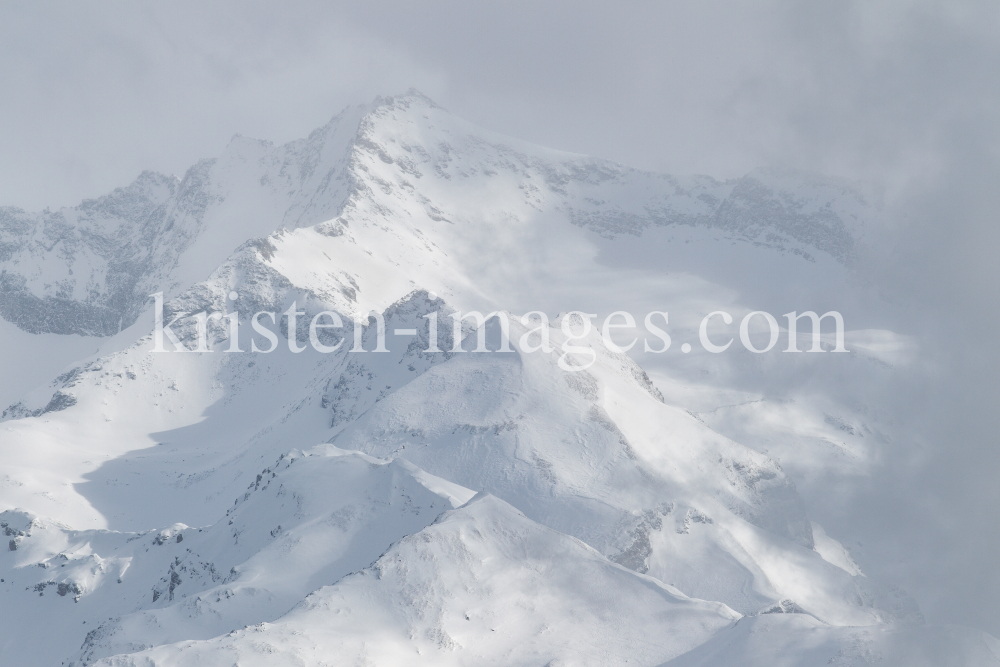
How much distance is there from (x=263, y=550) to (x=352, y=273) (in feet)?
343

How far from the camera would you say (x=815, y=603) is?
7300cm

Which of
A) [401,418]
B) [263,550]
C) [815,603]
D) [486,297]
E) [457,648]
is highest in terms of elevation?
[486,297]

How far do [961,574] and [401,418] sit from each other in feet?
177

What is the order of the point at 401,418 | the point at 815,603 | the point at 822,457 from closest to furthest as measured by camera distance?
the point at 815,603 → the point at 401,418 → the point at 822,457

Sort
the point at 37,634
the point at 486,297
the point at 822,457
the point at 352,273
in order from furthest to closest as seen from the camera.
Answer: the point at 486,297, the point at 352,273, the point at 822,457, the point at 37,634

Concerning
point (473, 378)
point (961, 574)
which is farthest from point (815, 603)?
point (473, 378)

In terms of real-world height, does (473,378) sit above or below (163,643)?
above

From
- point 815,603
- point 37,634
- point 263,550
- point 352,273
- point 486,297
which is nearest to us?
point 263,550

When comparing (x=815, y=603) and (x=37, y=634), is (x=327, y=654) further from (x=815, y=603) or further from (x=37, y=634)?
(x=815, y=603)

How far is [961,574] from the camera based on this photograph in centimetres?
7875

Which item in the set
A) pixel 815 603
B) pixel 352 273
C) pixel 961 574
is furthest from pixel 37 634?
pixel 352 273

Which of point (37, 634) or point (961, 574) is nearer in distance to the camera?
point (37, 634)

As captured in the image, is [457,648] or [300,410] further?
[300,410]

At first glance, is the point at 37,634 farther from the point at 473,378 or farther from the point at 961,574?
the point at 961,574
